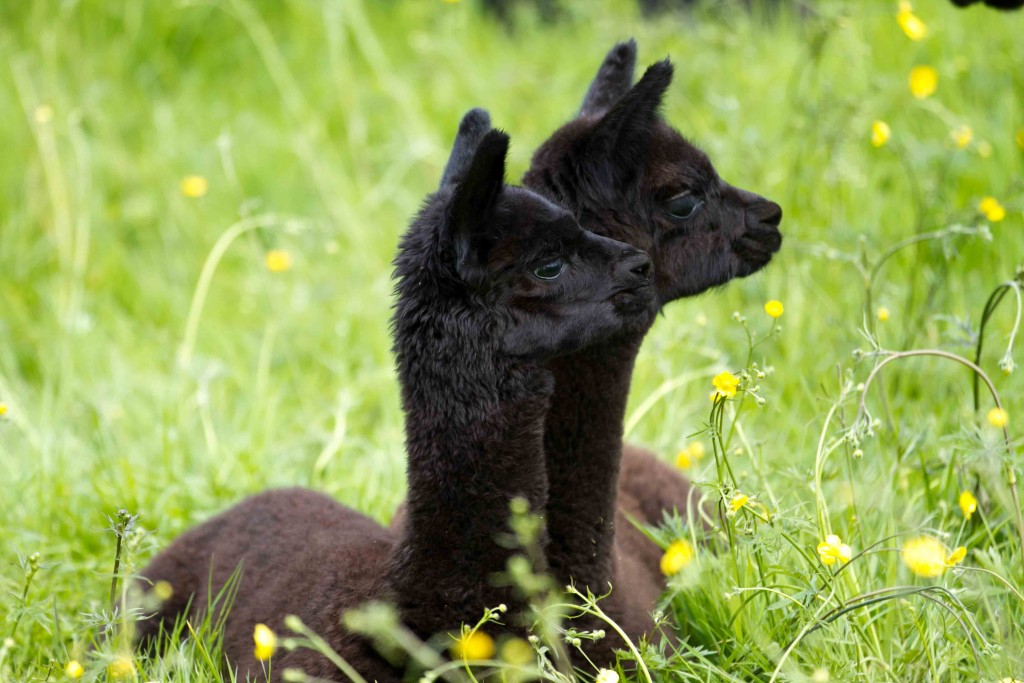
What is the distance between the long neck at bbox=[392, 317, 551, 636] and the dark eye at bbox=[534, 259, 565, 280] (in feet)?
0.72

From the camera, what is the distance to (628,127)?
3.19 meters

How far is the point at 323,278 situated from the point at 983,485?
11.4 feet

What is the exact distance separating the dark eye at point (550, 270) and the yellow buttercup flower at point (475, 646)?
81 cm

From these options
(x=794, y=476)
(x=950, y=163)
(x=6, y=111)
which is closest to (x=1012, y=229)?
(x=950, y=163)

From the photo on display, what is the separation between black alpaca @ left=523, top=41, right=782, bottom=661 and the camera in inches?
122

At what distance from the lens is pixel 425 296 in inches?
107

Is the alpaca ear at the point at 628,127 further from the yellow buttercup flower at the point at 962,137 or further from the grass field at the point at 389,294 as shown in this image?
the yellow buttercup flower at the point at 962,137

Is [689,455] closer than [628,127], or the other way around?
[628,127]

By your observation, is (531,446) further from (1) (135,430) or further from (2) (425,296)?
(1) (135,430)

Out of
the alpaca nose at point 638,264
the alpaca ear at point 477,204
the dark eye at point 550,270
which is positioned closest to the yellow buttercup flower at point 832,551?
the alpaca nose at point 638,264

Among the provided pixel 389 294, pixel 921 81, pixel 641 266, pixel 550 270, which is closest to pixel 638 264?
pixel 641 266

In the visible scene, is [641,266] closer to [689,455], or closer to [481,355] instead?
[481,355]

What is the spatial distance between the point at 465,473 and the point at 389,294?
141 centimetres

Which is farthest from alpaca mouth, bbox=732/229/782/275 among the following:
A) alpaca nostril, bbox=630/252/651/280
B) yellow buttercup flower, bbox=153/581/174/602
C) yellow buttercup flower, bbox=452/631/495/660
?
yellow buttercup flower, bbox=153/581/174/602
